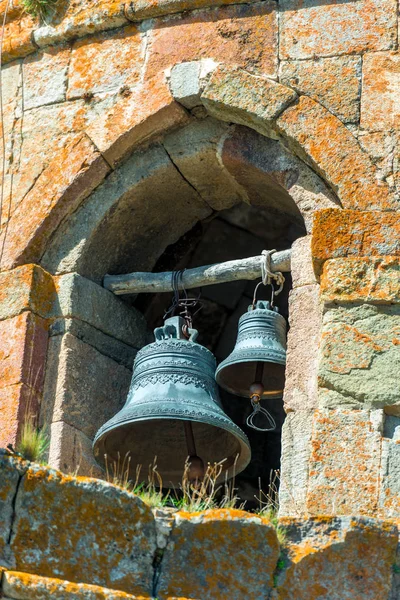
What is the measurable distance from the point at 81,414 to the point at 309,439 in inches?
50.5

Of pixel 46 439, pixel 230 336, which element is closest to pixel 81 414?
pixel 46 439

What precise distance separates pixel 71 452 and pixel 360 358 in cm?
147

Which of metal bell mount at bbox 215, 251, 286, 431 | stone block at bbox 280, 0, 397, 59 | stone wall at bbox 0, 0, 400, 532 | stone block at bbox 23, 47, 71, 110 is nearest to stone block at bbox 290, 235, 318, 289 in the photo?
stone wall at bbox 0, 0, 400, 532

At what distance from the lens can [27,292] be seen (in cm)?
894

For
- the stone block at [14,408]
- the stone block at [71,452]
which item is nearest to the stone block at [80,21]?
the stone block at [14,408]

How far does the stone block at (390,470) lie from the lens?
765 cm

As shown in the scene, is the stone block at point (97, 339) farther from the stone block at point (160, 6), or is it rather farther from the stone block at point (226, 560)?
the stone block at point (226, 560)

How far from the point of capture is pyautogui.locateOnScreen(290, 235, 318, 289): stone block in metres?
8.54

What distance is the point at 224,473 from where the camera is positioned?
350 inches

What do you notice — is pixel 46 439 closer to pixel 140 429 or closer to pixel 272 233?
pixel 140 429

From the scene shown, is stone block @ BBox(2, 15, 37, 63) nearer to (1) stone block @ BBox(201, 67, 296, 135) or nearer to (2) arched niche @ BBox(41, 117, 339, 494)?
(2) arched niche @ BBox(41, 117, 339, 494)

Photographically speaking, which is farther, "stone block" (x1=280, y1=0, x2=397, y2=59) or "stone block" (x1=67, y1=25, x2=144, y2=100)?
"stone block" (x1=67, y1=25, x2=144, y2=100)

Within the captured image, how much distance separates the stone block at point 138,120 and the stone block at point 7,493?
239cm

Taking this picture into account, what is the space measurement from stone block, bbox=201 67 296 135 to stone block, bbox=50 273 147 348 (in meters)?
1.01
